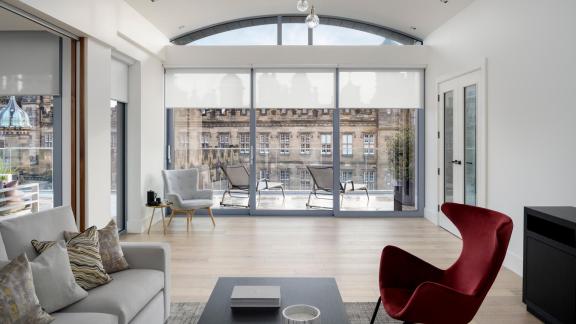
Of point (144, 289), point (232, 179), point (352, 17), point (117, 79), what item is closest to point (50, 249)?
point (144, 289)

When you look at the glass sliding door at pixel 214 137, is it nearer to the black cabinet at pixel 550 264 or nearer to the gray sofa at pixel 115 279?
the gray sofa at pixel 115 279

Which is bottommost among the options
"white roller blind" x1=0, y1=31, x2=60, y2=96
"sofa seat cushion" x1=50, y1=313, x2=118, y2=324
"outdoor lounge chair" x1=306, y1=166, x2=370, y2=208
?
"sofa seat cushion" x1=50, y1=313, x2=118, y2=324

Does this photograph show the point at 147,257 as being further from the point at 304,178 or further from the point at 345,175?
the point at 345,175

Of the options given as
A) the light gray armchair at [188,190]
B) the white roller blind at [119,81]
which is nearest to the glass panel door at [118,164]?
the white roller blind at [119,81]

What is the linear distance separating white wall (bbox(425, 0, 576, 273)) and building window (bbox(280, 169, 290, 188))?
10.7 feet

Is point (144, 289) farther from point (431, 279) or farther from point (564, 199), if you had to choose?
point (564, 199)

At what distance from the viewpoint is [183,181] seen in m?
6.42

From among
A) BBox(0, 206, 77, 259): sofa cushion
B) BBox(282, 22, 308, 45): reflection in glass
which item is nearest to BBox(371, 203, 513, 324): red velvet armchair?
BBox(0, 206, 77, 259): sofa cushion

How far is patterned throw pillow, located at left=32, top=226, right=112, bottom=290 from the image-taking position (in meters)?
2.30

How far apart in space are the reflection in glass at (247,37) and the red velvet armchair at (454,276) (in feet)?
16.3

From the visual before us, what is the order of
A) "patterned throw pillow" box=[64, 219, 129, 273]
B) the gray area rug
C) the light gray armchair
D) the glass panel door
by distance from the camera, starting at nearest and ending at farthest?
1. "patterned throw pillow" box=[64, 219, 129, 273]
2. the gray area rug
3. the glass panel door
4. the light gray armchair

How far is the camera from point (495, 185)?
452 centimetres

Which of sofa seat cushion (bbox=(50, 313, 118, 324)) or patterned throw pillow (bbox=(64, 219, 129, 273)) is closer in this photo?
sofa seat cushion (bbox=(50, 313, 118, 324))

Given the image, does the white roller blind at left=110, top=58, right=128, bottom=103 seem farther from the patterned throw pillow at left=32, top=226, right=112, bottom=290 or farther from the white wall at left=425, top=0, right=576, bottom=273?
the white wall at left=425, top=0, right=576, bottom=273
